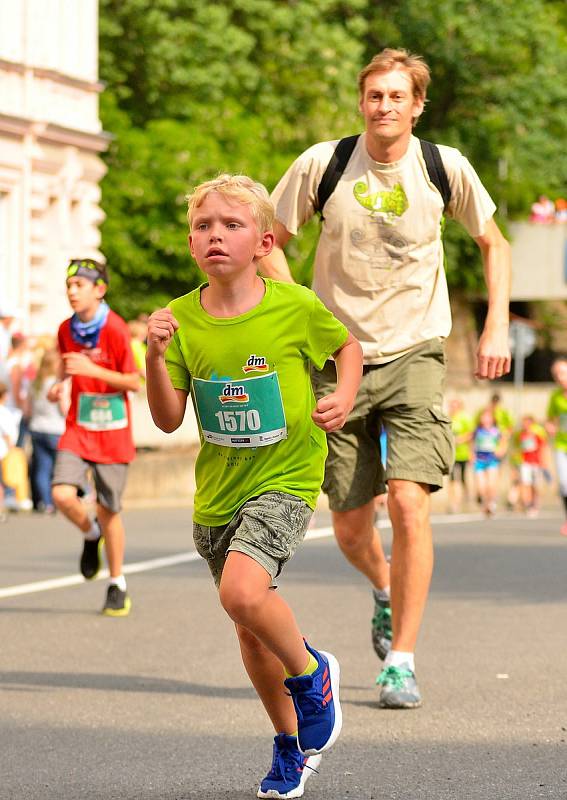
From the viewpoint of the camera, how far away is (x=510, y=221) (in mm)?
Answer: 51406

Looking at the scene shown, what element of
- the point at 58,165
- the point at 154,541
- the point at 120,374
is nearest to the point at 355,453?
the point at 120,374

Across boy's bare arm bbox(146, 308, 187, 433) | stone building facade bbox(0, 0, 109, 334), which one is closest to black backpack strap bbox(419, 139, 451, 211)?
boy's bare arm bbox(146, 308, 187, 433)

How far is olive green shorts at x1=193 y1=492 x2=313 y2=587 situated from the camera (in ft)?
18.7

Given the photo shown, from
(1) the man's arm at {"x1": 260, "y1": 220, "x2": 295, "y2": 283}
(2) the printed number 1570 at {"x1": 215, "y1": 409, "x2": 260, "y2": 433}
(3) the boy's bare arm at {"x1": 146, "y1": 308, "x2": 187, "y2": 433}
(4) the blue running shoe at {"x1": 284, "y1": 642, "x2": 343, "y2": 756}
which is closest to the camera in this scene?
(3) the boy's bare arm at {"x1": 146, "y1": 308, "x2": 187, "y2": 433}

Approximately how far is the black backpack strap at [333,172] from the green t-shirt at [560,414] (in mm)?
13266

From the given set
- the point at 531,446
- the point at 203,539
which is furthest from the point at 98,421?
the point at 531,446

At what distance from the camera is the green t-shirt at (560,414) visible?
67.9 ft

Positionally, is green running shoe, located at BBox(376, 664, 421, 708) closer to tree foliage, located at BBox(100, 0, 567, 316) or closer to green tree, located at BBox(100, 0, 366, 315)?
tree foliage, located at BBox(100, 0, 567, 316)

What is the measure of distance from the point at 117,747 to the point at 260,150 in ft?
117

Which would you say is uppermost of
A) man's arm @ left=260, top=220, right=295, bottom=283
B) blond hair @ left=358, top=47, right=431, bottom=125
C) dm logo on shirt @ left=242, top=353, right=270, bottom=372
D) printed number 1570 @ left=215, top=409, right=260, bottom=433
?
blond hair @ left=358, top=47, right=431, bottom=125

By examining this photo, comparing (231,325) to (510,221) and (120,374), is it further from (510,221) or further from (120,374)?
(510,221)

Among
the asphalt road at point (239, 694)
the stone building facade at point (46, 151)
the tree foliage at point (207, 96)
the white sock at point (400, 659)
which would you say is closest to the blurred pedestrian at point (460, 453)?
the stone building facade at point (46, 151)

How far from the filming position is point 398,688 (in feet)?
24.3

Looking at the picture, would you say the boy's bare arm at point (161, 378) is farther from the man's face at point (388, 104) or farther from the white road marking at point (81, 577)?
the white road marking at point (81, 577)
